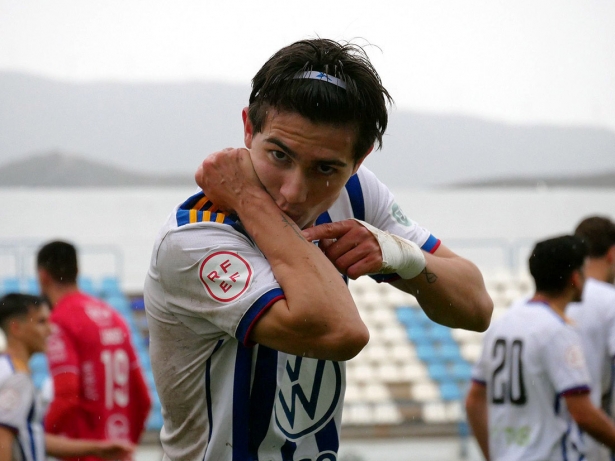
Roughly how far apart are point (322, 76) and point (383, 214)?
0.60 m

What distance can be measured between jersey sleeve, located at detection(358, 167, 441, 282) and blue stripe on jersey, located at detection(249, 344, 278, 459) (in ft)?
1.47

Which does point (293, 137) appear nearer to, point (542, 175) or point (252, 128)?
point (252, 128)

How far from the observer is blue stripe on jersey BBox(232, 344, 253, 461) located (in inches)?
81.8

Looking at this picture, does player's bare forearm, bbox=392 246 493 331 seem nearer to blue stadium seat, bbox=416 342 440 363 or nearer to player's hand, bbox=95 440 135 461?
player's hand, bbox=95 440 135 461

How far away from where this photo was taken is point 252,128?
7.26 ft

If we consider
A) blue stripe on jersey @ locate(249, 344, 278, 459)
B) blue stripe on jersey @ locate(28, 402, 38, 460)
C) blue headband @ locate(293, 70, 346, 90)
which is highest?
blue headband @ locate(293, 70, 346, 90)

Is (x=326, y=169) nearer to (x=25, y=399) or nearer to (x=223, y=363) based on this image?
(x=223, y=363)

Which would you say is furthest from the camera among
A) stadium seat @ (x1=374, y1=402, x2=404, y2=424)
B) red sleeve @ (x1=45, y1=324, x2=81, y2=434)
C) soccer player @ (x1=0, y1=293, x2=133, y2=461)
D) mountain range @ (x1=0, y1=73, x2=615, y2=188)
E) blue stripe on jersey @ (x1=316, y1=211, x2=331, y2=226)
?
mountain range @ (x1=0, y1=73, x2=615, y2=188)

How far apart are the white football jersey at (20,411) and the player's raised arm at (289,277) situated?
9.88 feet

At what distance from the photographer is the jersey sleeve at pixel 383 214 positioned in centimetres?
246

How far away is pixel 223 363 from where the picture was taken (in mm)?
2090

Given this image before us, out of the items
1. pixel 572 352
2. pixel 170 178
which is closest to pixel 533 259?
pixel 572 352

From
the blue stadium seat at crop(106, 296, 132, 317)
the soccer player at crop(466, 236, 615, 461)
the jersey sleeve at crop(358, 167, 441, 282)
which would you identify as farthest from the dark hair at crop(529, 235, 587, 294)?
the blue stadium seat at crop(106, 296, 132, 317)

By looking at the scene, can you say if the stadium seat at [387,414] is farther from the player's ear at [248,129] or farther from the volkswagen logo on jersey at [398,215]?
the player's ear at [248,129]
